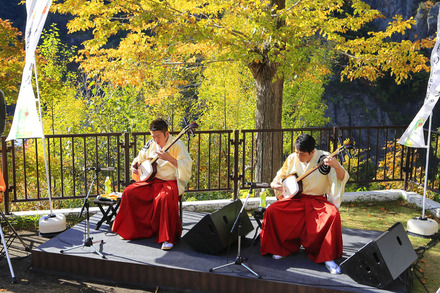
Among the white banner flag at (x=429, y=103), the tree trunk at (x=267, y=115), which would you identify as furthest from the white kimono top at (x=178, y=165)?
the tree trunk at (x=267, y=115)

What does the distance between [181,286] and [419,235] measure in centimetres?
295

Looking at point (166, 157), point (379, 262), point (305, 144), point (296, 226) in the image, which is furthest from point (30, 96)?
point (379, 262)

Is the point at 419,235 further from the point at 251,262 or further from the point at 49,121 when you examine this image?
the point at 49,121

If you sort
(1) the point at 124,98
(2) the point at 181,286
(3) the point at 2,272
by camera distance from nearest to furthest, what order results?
(2) the point at 181,286, (3) the point at 2,272, (1) the point at 124,98

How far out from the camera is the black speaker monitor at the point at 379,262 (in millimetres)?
3549

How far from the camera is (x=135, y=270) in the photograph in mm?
4059

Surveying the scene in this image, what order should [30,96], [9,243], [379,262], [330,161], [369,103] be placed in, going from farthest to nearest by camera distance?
[369,103], [9,243], [30,96], [330,161], [379,262]

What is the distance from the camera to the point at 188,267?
397 centimetres

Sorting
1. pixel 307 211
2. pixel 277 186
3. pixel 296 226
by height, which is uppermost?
pixel 277 186

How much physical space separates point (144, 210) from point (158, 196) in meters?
0.26

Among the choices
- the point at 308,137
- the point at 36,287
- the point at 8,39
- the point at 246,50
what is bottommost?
the point at 36,287

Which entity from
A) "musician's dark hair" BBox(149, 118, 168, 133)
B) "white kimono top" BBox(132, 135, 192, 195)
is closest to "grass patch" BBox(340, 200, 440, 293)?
"white kimono top" BBox(132, 135, 192, 195)

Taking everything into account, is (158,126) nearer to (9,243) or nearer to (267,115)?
(9,243)

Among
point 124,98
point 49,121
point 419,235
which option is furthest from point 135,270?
point 49,121
